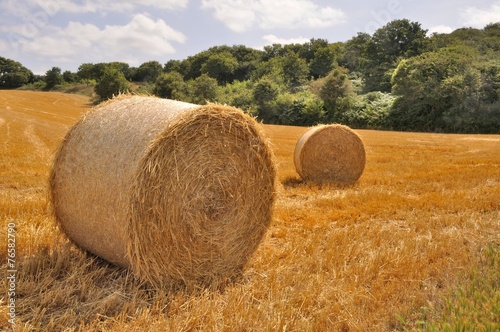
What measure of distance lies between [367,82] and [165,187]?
5540 centimetres

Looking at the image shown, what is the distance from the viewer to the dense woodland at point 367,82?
37344 mm

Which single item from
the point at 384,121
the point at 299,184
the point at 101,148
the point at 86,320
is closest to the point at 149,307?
the point at 86,320

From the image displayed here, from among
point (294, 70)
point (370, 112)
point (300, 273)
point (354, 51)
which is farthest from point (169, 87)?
point (300, 273)

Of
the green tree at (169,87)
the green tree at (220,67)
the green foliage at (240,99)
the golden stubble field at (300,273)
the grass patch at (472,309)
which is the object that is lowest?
the golden stubble field at (300,273)

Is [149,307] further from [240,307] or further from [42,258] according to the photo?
[42,258]

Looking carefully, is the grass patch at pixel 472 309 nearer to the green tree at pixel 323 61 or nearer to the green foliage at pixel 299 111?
the green foliage at pixel 299 111

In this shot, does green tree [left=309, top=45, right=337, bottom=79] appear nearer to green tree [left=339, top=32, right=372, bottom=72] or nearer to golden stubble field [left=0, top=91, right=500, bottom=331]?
green tree [left=339, top=32, right=372, bottom=72]

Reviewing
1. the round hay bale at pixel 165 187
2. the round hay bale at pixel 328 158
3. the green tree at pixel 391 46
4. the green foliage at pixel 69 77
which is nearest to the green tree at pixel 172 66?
the green foliage at pixel 69 77

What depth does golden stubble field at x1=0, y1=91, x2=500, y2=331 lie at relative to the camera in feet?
11.6

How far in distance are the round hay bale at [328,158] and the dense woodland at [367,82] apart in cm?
1746

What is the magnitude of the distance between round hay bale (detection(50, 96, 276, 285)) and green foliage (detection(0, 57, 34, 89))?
89.8m

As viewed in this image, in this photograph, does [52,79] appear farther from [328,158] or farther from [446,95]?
[328,158]

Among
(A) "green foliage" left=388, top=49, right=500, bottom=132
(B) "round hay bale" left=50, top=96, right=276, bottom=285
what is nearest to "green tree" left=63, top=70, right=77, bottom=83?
(A) "green foliage" left=388, top=49, right=500, bottom=132

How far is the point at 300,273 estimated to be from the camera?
452 centimetres
